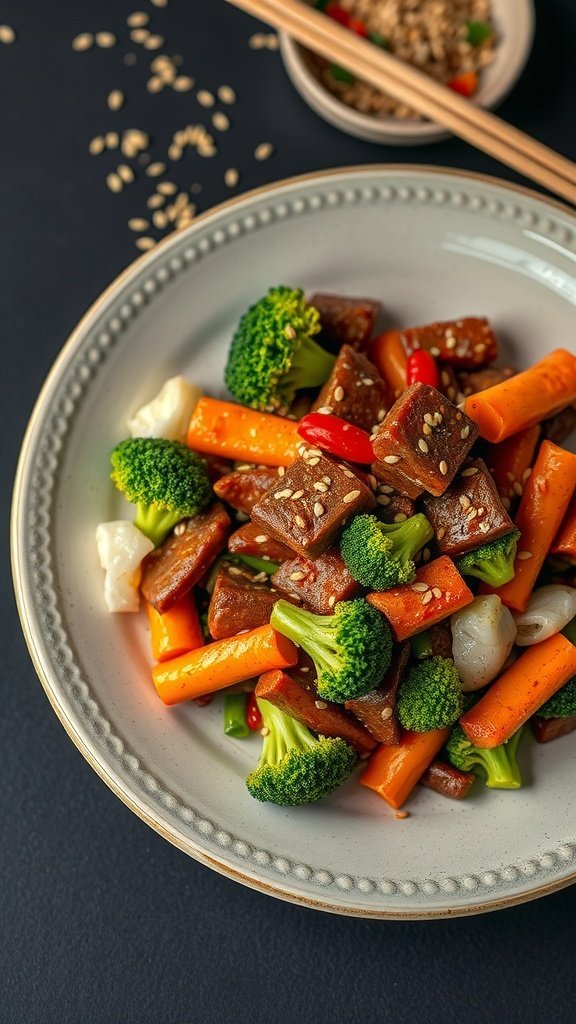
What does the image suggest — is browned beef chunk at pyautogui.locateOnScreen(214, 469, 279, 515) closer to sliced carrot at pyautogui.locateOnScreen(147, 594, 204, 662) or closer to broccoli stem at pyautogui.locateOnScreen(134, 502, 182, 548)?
broccoli stem at pyautogui.locateOnScreen(134, 502, 182, 548)

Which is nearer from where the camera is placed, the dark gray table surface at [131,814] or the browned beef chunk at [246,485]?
the browned beef chunk at [246,485]

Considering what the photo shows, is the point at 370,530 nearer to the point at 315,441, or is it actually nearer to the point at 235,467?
the point at 315,441

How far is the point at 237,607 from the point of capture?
10.5ft

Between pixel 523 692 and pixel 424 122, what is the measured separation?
7.83ft

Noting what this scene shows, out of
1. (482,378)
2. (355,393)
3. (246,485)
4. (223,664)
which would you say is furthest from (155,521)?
(482,378)

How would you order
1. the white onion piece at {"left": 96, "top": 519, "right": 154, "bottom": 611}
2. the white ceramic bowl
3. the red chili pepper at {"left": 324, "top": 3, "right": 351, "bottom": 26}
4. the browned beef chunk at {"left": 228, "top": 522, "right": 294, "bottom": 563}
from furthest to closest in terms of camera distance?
the red chili pepper at {"left": 324, "top": 3, "right": 351, "bottom": 26}, the white ceramic bowl, the white onion piece at {"left": 96, "top": 519, "right": 154, "bottom": 611}, the browned beef chunk at {"left": 228, "top": 522, "right": 294, "bottom": 563}

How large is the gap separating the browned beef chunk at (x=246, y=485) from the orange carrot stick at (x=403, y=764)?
1.00 meters

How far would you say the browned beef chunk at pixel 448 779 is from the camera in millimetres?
3205

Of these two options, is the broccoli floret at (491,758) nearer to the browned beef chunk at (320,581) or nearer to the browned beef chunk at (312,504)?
the browned beef chunk at (320,581)

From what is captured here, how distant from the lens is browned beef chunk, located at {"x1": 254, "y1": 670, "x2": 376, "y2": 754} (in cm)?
308

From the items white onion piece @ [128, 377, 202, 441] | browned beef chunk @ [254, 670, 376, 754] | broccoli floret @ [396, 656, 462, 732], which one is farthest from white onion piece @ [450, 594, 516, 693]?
white onion piece @ [128, 377, 202, 441]

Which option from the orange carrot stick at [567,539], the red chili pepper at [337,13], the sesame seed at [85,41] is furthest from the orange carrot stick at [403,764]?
the sesame seed at [85,41]

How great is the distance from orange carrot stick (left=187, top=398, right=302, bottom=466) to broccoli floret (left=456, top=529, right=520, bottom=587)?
742 mm

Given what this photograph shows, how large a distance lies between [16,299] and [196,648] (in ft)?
6.15
